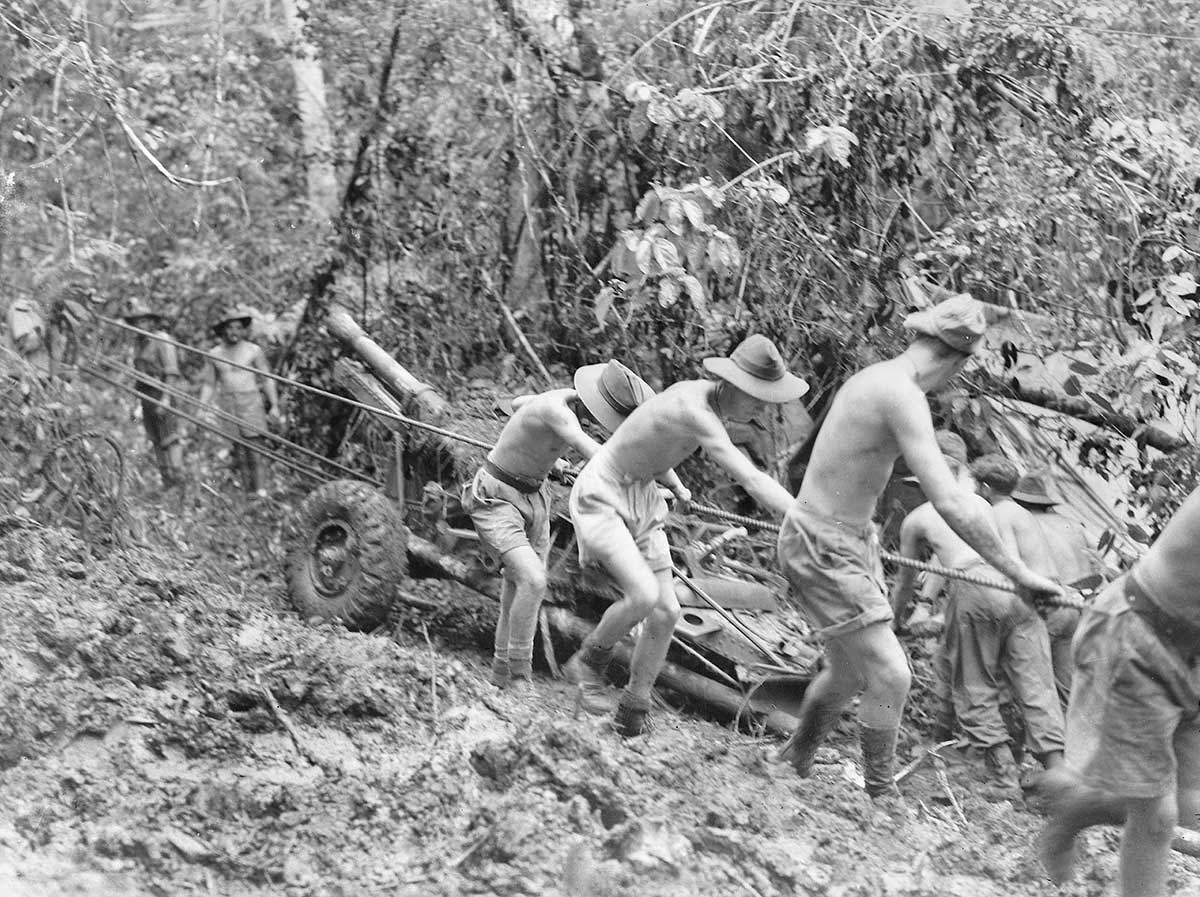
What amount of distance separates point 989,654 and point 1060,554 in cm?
67

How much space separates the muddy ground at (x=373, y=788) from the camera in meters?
5.02

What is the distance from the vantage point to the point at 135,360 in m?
13.7

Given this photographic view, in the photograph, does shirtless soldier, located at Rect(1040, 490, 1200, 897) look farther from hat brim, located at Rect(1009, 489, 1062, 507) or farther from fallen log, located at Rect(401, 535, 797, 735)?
hat brim, located at Rect(1009, 489, 1062, 507)

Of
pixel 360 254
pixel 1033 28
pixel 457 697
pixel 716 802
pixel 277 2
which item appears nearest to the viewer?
pixel 716 802

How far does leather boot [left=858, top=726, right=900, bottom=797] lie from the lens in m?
6.14

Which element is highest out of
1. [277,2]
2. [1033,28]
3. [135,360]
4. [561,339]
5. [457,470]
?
[1033,28]

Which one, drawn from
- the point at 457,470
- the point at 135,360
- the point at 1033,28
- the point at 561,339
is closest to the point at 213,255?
the point at 135,360

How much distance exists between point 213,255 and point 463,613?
6.97m

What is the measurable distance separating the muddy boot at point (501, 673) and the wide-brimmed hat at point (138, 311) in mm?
7220

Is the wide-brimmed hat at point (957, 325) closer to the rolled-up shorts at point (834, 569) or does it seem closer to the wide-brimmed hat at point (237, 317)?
the rolled-up shorts at point (834, 569)

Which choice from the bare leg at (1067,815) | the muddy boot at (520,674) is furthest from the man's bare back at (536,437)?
the bare leg at (1067,815)

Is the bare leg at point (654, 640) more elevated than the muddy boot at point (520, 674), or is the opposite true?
the bare leg at point (654, 640)

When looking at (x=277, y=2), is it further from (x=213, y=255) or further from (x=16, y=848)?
(x=16, y=848)

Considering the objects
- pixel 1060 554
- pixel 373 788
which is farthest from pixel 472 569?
pixel 1060 554
